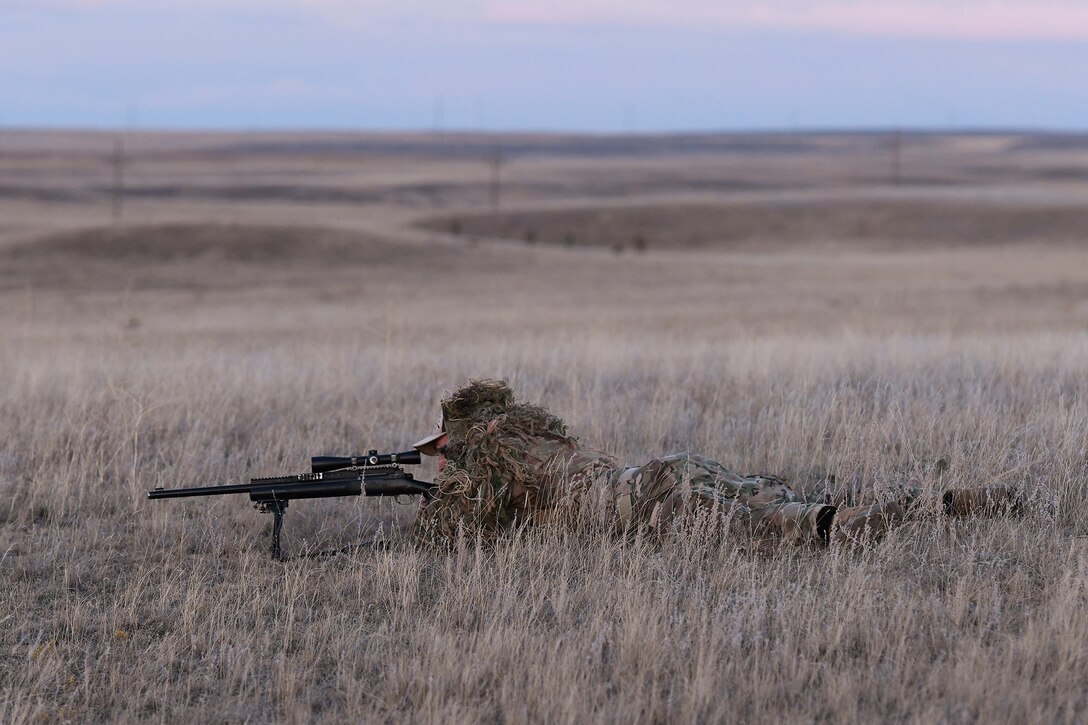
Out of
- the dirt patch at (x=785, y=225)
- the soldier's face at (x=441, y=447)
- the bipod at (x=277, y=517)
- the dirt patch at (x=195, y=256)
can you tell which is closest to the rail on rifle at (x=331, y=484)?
the bipod at (x=277, y=517)

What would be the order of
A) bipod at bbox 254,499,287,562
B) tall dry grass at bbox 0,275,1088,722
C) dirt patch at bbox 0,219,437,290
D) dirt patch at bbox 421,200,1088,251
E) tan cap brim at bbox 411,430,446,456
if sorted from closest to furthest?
tall dry grass at bbox 0,275,1088,722, bipod at bbox 254,499,287,562, tan cap brim at bbox 411,430,446,456, dirt patch at bbox 0,219,437,290, dirt patch at bbox 421,200,1088,251

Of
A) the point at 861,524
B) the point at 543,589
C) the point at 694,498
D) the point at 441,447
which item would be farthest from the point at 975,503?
the point at 441,447

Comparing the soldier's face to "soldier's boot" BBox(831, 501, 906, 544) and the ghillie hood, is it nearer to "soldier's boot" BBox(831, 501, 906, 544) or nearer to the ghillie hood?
the ghillie hood

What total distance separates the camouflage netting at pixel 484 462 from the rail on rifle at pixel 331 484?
134mm

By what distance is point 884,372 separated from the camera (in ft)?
27.0

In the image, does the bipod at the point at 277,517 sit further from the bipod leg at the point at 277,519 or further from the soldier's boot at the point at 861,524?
the soldier's boot at the point at 861,524

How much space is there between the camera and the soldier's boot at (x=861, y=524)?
14.2 ft

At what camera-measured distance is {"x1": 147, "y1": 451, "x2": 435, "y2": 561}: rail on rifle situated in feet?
14.9

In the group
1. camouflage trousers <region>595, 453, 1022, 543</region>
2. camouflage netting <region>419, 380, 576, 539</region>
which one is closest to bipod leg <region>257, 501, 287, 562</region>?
camouflage netting <region>419, 380, 576, 539</region>

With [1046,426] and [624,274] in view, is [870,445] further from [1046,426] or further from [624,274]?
[624,274]

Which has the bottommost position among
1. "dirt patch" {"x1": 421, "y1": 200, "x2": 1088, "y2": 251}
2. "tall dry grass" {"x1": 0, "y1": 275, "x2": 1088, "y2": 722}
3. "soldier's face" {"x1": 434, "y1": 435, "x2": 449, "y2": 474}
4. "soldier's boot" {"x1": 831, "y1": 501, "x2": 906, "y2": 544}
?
"tall dry grass" {"x1": 0, "y1": 275, "x2": 1088, "y2": 722}

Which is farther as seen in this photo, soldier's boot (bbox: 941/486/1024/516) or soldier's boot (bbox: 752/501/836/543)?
soldier's boot (bbox: 941/486/1024/516)

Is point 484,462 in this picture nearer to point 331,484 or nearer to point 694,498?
point 331,484

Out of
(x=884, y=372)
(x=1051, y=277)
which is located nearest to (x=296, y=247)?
(x=1051, y=277)
